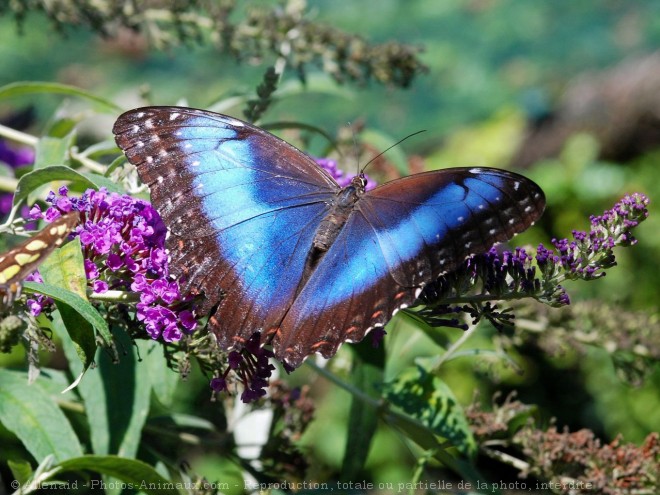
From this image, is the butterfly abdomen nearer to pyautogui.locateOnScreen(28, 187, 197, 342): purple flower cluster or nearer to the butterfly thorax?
the butterfly thorax

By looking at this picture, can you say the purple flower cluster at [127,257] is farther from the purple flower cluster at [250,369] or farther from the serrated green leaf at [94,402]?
the serrated green leaf at [94,402]

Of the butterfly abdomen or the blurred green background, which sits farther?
the blurred green background

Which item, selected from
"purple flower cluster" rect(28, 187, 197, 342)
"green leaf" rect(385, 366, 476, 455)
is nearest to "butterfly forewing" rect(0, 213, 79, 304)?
"purple flower cluster" rect(28, 187, 197, 342)

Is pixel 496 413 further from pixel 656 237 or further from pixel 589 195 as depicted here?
pixel 589 195

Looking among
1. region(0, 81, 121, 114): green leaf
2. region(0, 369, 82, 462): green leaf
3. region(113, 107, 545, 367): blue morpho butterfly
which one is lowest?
region(0, 369, 82, 462): green leaf

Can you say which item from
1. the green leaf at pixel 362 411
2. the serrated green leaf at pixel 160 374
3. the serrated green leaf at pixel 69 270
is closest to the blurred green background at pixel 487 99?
the green leaf at pixel 362 411

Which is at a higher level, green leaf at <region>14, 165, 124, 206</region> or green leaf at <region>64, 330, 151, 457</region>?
green leaf at <region>14, 165, 124, 206</region>

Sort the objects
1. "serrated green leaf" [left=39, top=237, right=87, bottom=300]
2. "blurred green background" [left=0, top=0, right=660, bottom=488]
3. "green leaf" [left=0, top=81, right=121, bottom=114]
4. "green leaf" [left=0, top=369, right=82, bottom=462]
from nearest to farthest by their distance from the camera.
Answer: "serrated green leaf" [left=39, top=237, right=87, bottom=300]
"green leaf" [left=0, top=369, right=82, bottom=462]
"green leaf" [left=0, top=81, right=121, bottom=114]
"blurred green background" [left=0, top=0, right=660, bottom=488]
